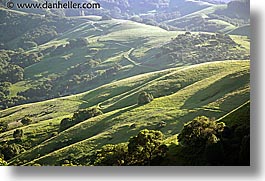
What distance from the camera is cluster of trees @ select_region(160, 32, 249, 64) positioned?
7.29 metres

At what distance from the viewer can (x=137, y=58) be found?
27.2 ft

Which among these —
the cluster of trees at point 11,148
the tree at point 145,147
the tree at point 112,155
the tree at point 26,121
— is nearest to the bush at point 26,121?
the tree at point 26,121

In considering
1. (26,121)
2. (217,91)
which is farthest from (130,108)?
(26,121)

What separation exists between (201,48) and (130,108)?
1.74m

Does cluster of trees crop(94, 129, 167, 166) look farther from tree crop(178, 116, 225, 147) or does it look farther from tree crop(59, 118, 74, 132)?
tree crop(59, 118, 74, 132)

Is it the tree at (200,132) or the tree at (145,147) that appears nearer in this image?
the tree at (200,132)

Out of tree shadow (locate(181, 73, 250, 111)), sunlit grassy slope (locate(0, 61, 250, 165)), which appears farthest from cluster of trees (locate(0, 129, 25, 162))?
tree shadow (locate(181, 73, 250, 111))

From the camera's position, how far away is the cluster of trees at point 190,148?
620 centimetres

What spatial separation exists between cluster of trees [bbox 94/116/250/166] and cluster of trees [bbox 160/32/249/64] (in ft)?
4.46

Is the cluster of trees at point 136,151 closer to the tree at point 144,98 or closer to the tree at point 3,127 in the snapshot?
the tree at point 144,98

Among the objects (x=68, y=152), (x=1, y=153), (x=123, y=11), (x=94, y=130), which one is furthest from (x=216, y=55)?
(x=1, y=153)

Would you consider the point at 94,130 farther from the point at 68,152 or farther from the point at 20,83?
the point at 20,83

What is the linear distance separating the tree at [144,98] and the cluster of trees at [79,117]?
74cm

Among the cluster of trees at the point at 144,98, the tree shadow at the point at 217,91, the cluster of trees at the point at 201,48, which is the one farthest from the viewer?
the cluster of trees at the point at 201,48
